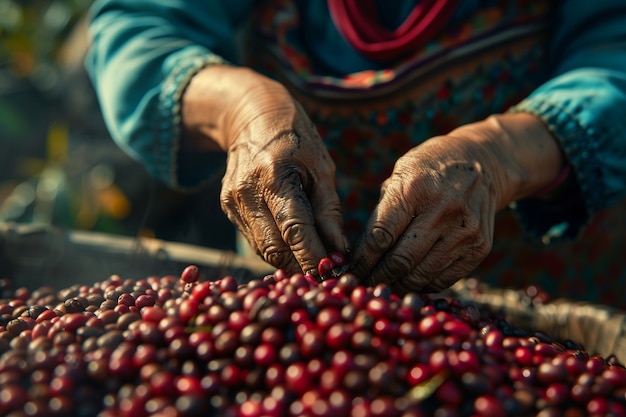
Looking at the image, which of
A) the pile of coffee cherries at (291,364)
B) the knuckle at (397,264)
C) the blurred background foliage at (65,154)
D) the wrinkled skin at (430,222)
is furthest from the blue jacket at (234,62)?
the blurred background foliage at (65,154)

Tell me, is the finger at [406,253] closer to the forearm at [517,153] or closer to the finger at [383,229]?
the finger at [383,229]

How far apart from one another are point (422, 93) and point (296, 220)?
43.6 inches

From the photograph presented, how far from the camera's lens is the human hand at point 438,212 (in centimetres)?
171

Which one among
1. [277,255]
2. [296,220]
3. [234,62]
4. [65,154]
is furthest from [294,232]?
[65,154]

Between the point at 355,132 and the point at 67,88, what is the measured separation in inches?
150

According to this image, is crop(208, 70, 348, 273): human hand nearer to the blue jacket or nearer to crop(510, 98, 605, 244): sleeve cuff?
the blue jacket

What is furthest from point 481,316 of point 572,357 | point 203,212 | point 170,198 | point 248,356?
point 170,198

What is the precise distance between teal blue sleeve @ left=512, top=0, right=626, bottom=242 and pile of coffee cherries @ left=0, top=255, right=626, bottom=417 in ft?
3.03

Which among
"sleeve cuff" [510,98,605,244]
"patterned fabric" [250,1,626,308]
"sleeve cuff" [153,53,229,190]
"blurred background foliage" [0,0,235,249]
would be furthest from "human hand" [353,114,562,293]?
"blurred background foliage" [0,0,235,249]

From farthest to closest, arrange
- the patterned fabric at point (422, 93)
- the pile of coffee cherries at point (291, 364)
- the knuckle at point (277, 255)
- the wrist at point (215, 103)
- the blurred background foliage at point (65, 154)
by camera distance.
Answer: the blurred background foliage at point (65, 154)
the patterned fabric at point (422, 93)
the wrist at point (215, 103)
the knuckle at point (277, 255)
the pile of coffee cherries at point (291, 364)

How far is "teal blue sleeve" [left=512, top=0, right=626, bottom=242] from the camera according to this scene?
7.11 ft

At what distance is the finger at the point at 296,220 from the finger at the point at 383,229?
0.35 ft

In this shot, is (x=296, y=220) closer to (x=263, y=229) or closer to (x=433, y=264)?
(x=263, y=229)

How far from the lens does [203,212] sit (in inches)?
151
